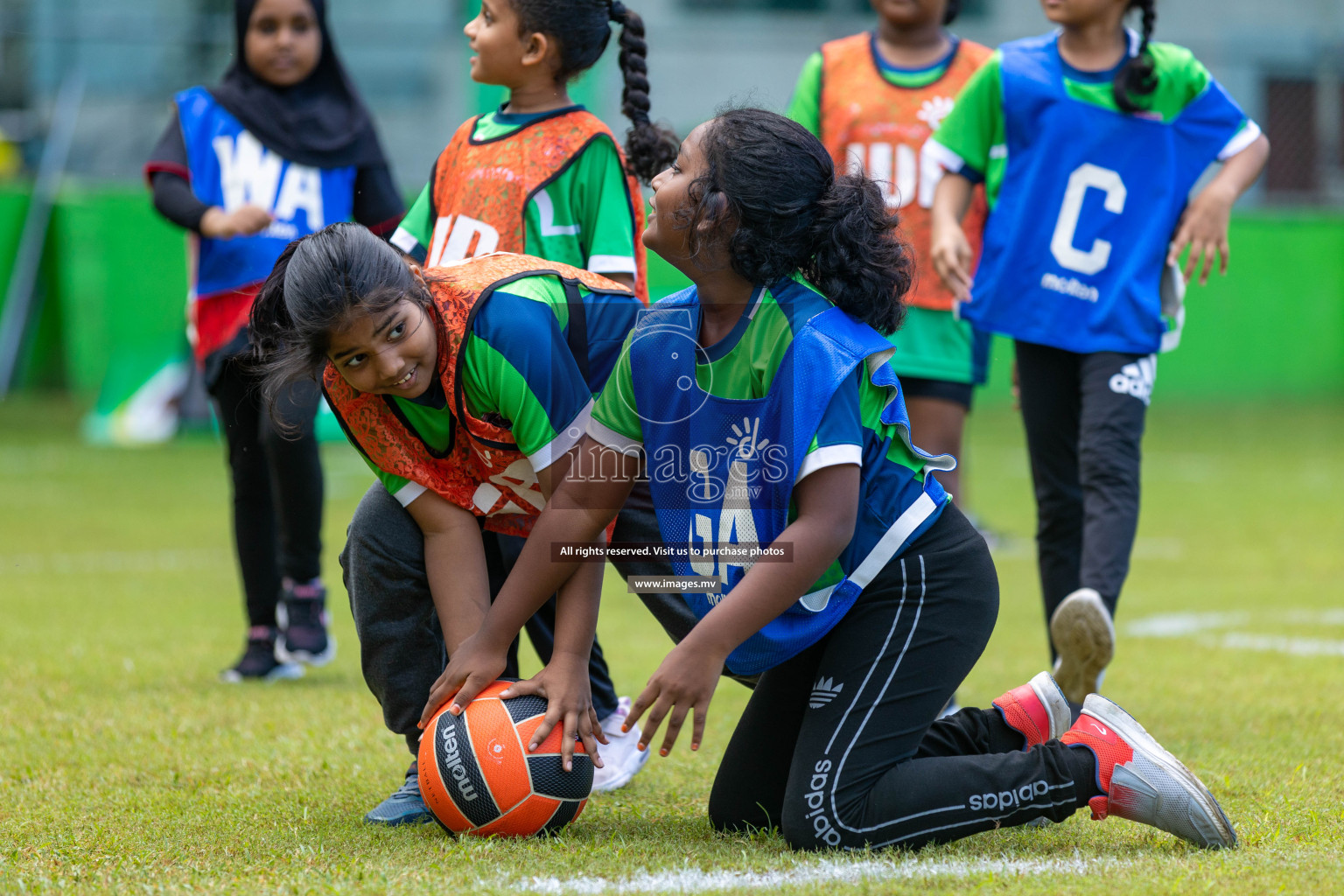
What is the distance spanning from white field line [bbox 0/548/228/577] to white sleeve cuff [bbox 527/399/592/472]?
4203mm

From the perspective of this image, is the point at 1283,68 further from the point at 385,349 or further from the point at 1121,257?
the point at 385,349

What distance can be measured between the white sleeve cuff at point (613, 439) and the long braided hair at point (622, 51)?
0.93 metres

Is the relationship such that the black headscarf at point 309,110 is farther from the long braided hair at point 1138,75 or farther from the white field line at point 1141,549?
the white field line at point 1141,549

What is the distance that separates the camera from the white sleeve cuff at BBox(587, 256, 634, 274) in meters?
3.36

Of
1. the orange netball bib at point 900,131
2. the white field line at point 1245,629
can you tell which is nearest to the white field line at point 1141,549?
the white field line at point 1245,629

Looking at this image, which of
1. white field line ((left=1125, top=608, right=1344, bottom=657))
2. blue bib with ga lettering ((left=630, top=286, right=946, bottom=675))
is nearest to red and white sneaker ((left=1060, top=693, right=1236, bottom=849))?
blue bib with ga lettering ((left=630, top=286, right=946, bottom=675))

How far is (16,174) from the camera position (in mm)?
14398

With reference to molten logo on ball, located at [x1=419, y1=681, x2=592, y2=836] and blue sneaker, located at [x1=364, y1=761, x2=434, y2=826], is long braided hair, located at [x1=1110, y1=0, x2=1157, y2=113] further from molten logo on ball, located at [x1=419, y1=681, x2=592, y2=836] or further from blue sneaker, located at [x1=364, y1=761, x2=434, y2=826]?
blue sneaker, located at [x1=364, y1=761, x2=434, y2=826]

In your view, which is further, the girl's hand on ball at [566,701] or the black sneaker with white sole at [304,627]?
the black sneaker with white sole at [304,627]

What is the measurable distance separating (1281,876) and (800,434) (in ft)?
3.35

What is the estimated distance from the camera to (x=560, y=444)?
275cm

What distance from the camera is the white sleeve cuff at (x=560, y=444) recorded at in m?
2.74

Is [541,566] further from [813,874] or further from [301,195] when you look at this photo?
[301,195]

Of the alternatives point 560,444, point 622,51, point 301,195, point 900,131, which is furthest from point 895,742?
point 301,195
